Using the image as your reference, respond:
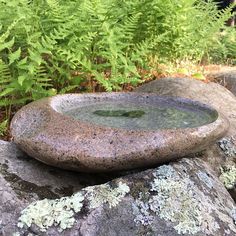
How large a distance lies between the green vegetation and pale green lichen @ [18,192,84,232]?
171cm

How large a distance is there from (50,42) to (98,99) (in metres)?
0.93

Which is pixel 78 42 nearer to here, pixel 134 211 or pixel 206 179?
pixel 206 179

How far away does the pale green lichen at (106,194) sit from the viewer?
8.98 feet

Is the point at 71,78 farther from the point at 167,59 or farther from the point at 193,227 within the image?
the point at 193,227

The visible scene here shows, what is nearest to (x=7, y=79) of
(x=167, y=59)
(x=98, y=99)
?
(x=98, y=99)

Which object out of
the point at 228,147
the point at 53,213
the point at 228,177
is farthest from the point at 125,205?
the point at 228,147

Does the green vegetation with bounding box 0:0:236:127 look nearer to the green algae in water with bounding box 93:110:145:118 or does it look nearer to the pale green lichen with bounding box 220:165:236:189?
the green algae in water with bounding box 93:110:145:118

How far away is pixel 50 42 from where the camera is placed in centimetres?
450

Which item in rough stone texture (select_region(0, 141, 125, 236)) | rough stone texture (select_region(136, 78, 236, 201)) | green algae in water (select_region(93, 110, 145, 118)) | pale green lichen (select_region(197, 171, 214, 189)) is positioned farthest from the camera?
rough stone texture (select_region(136, 78, 236, 201))

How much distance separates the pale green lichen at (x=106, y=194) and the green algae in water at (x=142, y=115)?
0.60 meters

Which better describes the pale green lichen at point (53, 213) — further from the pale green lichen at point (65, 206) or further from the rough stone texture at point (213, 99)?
the rough stone texture at point (213, 99)

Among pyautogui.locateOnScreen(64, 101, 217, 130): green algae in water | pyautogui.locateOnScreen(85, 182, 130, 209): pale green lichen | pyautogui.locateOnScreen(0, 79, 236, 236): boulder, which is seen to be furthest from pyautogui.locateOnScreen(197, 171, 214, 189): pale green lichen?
pyautogui.locateOnScreen(85, 182, 130, 209): pale green lichen

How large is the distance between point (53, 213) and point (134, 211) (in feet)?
1.64

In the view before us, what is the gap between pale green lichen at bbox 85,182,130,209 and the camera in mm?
2738
